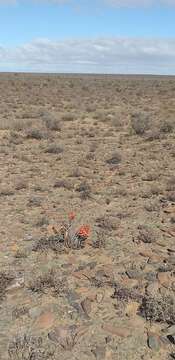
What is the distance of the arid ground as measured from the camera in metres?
6.04

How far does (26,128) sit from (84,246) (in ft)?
52.0

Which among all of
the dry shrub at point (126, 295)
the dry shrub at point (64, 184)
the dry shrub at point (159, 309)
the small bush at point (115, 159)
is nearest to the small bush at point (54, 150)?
the small bush at point (115, 159)

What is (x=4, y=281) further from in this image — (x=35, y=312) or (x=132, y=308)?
(x=132, y=308)

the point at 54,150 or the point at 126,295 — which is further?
the point at 54,150

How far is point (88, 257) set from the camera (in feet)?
28.0

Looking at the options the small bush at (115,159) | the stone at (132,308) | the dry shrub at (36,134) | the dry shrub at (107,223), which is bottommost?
the dry shrub at (36,134)

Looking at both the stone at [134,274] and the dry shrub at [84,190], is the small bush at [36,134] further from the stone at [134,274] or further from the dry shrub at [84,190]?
the stone at [134,274]

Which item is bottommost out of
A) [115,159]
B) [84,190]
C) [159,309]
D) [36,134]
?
[36,134]

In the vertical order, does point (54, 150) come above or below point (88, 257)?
below

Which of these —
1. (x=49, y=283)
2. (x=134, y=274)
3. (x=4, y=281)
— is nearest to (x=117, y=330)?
(x=49, y=283)

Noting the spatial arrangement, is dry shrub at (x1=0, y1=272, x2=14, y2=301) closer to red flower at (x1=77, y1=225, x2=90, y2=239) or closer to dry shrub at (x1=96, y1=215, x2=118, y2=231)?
red flower at (x1=77, y1=225, x2=90, y2=239)

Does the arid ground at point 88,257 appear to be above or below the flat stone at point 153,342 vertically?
below

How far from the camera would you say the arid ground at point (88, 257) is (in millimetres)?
6043

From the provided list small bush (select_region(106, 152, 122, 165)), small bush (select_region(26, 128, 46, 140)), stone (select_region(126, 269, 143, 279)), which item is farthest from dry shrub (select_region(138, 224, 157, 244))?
small bush (select_region(26, 128, 46, 140))
